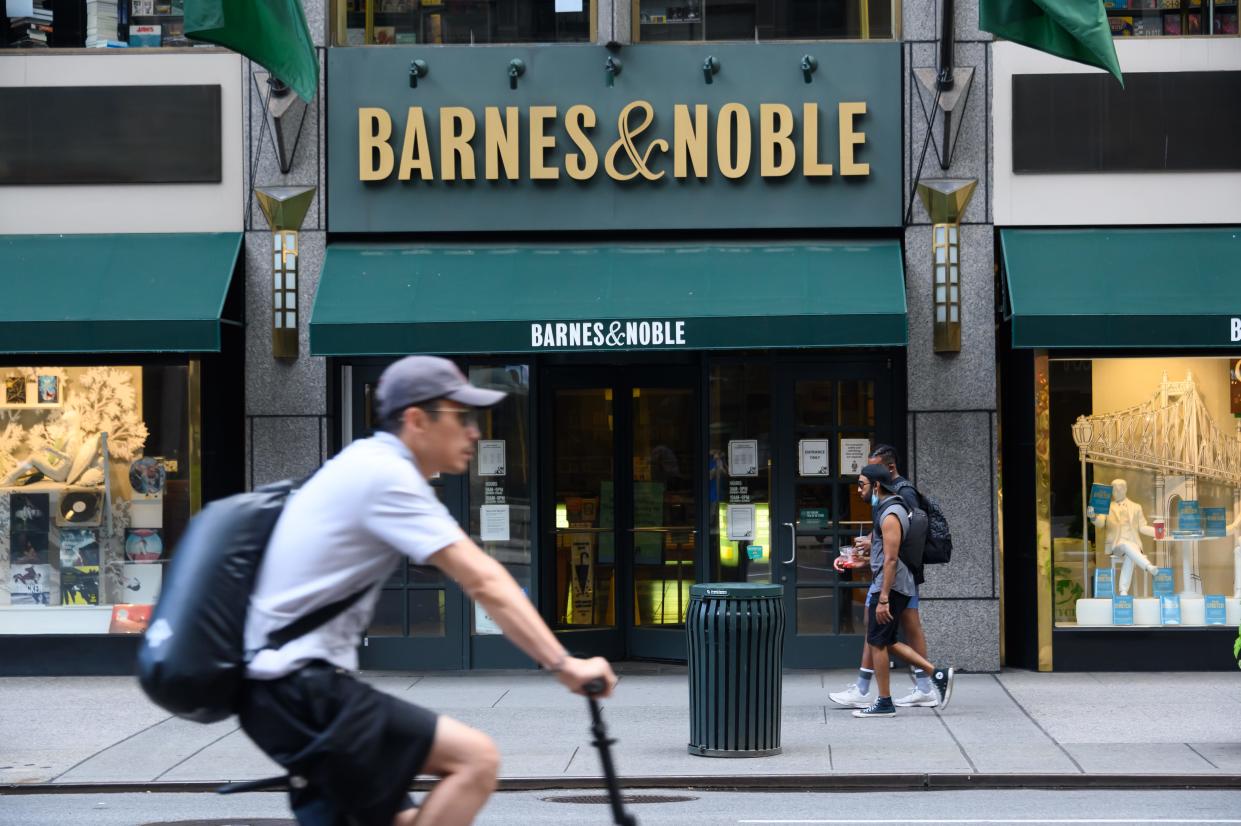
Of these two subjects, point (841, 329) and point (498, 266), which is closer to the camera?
point (841, 329)

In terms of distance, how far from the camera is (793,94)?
13.1 meters

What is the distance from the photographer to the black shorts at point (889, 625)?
10.6 m

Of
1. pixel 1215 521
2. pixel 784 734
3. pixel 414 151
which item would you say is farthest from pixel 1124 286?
pixel 414 151

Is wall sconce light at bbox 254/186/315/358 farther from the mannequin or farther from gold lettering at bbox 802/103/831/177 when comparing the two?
the mannequin

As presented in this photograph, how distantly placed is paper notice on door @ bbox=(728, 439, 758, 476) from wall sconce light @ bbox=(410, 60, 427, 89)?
4.00 meters

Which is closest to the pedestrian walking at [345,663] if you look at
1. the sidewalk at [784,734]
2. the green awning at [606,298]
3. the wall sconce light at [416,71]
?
the sidewalk at [784,734]

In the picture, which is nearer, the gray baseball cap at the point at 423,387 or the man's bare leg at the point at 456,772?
the man's bare leg at the point at 456,772

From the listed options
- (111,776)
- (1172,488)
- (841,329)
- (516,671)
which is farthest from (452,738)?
(1172,488)

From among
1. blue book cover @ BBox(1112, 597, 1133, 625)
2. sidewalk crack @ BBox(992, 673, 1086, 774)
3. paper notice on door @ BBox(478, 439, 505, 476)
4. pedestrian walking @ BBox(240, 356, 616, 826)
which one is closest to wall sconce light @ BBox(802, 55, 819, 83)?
paper notice on door @ BBox(478, 439, 505, 476)

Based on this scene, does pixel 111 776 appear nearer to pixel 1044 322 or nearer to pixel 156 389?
pixel 156 389

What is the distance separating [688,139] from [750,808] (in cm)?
653

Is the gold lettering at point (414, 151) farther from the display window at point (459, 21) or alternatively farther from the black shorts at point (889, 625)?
the black shorts at point (889, 625)

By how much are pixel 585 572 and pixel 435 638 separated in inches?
57.2

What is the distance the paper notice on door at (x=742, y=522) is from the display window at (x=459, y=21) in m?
4.20
